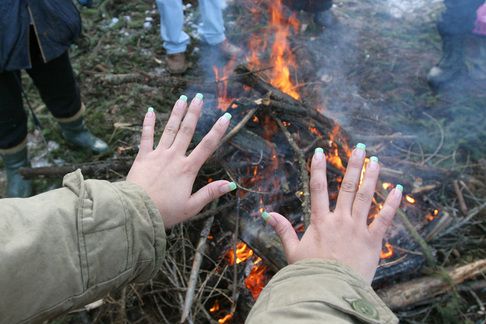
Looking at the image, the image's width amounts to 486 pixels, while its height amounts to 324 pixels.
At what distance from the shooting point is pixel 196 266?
2637 mm

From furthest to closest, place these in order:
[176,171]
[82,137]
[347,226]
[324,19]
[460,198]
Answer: [324,19] → [82,137] → [460,198] → [176,171] → [347,226]

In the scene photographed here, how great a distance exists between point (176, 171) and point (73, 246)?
53 centimetres

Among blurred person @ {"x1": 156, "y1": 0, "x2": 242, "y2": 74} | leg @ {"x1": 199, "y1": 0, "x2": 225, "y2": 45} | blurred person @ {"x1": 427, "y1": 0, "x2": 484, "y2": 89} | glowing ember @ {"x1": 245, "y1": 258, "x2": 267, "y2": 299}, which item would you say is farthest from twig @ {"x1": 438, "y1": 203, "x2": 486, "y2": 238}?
leg @ {"x1": 199, "y1": 0, "x2": 225, "y2": 45}

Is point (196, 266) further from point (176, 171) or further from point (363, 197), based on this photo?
point (363, 197)

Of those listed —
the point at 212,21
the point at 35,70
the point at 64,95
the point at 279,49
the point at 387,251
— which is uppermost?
the point at 35,70

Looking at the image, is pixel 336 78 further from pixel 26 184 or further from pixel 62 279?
pixel 62 279

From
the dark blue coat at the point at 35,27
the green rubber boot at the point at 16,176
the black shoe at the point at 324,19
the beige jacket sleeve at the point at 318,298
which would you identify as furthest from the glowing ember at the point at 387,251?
the black shoe at the point at 324,19

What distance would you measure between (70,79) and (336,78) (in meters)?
3.11


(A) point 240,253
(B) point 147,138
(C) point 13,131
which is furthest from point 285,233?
(C) point 13,131

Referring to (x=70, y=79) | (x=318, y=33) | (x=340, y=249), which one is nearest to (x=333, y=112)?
(x=318, y=33)

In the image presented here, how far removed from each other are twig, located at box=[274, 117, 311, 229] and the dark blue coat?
194cm

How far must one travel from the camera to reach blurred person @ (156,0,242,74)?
182 inches

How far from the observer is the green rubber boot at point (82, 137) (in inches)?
159

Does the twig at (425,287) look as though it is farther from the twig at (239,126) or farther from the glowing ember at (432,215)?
the twig at (239,126)
